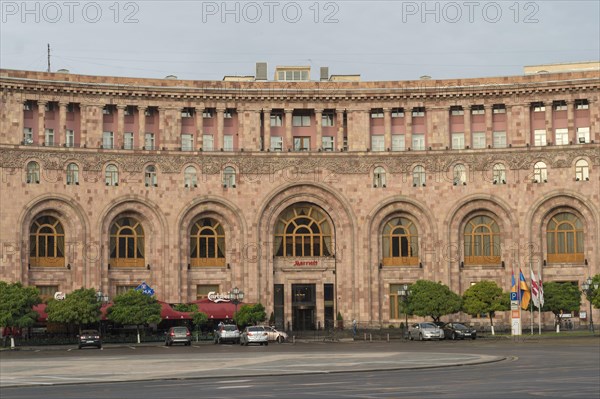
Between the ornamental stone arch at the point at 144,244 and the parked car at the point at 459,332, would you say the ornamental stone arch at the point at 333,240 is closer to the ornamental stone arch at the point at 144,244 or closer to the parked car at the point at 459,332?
the ornamental stone arch at the point at 144,244

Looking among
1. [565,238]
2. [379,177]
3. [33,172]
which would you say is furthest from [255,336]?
[565,238]

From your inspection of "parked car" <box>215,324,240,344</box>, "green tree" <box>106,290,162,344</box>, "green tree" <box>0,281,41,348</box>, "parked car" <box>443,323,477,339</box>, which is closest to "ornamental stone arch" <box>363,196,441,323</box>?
"parked car" <box>443,323,477,339</box>

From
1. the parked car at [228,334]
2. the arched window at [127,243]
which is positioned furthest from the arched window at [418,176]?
the parked car at [228,334]

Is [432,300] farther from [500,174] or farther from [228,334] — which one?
[228,334]

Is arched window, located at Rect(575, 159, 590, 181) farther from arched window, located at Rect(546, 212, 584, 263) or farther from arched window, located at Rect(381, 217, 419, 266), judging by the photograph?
arched window, located at Rect(381, 217, 419, 266)

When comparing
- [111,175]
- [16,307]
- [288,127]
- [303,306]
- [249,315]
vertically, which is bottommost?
[249,315]

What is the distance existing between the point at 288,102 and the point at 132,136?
13.1m

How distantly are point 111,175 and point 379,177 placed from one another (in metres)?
21.8

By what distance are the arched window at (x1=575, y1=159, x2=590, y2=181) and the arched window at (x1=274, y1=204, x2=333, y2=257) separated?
67.3 ft

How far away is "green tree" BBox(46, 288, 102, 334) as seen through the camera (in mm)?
72562

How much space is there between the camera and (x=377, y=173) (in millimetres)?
88438

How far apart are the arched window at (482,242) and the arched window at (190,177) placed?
887 inches

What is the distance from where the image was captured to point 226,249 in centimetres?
8750

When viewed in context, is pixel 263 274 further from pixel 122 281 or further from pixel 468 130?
pixel 468 130
